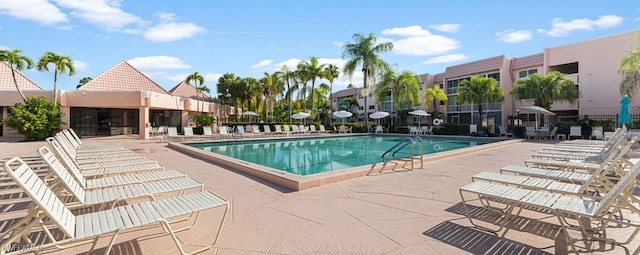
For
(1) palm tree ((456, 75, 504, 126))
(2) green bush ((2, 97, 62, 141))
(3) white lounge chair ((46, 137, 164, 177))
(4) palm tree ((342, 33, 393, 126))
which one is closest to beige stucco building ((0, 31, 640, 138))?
(2) green bush ((2, 97, 62, 141))

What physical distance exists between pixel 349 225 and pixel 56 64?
25.1 m

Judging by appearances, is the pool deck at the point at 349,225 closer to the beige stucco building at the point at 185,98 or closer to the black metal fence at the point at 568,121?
the beige stucco building at the point at 185,98

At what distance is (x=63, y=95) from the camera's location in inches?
782

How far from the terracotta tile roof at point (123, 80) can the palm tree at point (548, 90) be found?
31.1 m

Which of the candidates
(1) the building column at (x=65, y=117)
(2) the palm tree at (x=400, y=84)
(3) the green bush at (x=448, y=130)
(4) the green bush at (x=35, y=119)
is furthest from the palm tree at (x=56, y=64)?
(3) the green bush at (x=448, y=130)

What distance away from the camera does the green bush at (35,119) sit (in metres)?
16.4

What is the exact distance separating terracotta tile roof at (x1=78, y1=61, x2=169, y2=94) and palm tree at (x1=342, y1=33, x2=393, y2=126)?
18.4 metres

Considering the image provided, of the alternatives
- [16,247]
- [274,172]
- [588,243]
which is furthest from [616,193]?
[16,247]

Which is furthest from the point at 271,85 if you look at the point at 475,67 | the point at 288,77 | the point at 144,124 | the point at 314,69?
the point at 475,67

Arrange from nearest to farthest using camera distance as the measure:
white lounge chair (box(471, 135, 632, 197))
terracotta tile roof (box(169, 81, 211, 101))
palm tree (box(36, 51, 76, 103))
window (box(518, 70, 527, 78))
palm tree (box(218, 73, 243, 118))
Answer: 1. white lounge chair (box(471, 135, 632, 197))
2. palm tree (box(36, 51, 76, 103))
3. window (box(518, 70, 527, 78))
4. palm tree (box(218, 73, 243, 118))
5. terracotta tile roof (box(169, 81, 211, 101))

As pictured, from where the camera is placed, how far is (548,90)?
20.7m

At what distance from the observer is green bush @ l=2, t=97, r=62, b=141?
16.4m

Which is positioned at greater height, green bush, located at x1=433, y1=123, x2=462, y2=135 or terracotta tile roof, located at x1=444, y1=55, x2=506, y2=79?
terracotta tile roof, located at x1=444, y1=55, x2=506, y2=79

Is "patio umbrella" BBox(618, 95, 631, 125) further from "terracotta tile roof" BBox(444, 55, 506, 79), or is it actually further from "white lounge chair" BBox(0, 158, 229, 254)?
"white lounge chair" BBox(0, 158, 229, 254)
